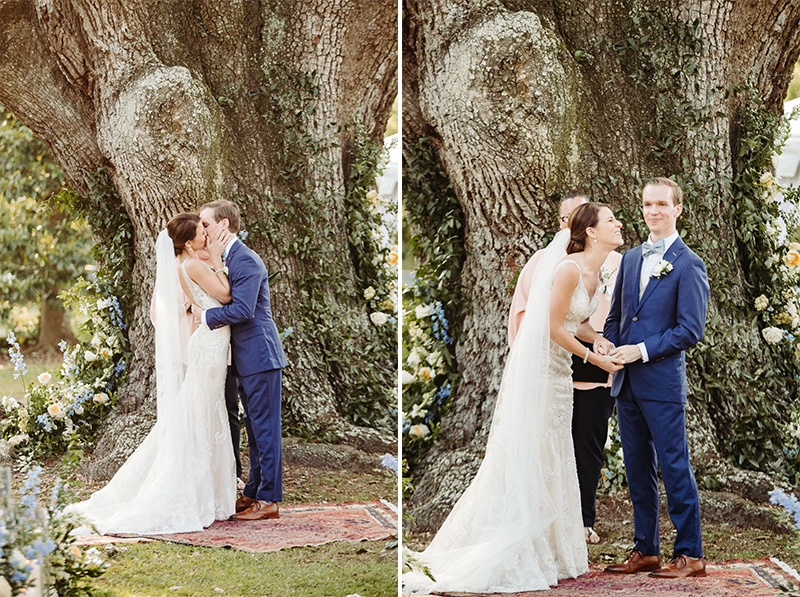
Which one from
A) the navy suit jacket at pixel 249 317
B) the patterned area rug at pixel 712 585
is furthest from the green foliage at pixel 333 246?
the patterned area rug at pixel 712 585

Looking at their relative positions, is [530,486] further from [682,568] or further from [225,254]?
[225,254]

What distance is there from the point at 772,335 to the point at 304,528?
2.07m

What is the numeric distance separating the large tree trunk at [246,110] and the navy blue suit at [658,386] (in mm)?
1016

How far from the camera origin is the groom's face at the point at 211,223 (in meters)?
3.04

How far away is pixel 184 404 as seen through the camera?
9.99ft

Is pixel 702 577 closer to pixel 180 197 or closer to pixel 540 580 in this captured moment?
pixel 540 580

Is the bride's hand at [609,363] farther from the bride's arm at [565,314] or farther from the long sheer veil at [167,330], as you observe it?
the long sheer veil at [167,330]

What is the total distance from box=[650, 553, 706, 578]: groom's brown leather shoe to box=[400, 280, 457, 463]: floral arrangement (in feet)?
3.36

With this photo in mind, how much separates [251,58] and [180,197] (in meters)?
0.69

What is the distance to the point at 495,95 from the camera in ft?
9.59

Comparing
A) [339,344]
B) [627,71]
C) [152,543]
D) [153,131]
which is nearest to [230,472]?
[152,543]

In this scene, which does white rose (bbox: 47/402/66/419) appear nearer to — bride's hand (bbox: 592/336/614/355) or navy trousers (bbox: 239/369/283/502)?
navy trousers (bbox: 239/369/283/502)

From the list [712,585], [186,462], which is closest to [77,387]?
[186,462]

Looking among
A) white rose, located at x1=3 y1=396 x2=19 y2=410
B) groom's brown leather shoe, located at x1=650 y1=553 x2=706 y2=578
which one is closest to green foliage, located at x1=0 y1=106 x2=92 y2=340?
white rose, located at x1=3 y1=396 x2=19 y2=410
